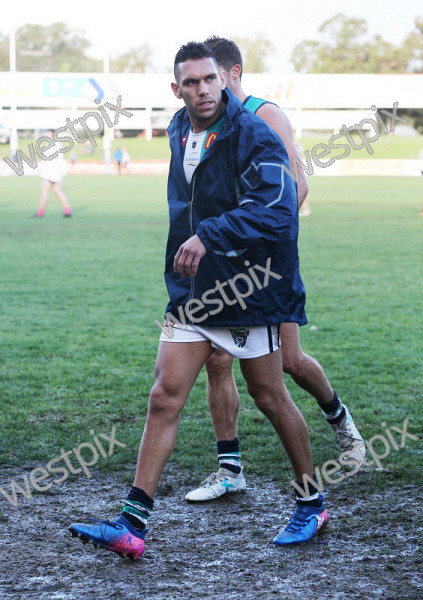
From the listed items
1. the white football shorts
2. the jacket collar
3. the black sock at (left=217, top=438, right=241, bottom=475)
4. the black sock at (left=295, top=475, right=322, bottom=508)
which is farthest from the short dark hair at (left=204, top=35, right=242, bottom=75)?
the black sock at (left=295, top=475, right=322, bottom=508)

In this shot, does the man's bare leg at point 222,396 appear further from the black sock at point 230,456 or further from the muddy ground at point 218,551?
the muddy ground at point 218,551

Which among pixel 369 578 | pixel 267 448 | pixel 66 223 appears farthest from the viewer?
pixel 66 223

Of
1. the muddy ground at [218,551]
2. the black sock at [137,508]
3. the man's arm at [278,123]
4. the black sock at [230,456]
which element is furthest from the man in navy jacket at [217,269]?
the black sock at [230,456]

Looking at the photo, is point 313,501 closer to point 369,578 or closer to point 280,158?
point 369,578

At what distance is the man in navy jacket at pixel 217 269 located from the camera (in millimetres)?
3289

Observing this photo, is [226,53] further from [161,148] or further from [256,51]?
[256,51]

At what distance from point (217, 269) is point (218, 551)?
1177 mm

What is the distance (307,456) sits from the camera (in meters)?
3.70

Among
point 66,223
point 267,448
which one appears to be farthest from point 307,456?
point 66,223

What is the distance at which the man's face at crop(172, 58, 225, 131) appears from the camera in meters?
3.39

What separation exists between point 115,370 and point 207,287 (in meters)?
3.57

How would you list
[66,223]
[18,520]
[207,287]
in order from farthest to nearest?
[66,223]
[18,520]
[207,287]

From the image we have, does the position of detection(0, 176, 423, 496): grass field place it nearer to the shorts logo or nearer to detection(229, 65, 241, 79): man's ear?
the shorts logo

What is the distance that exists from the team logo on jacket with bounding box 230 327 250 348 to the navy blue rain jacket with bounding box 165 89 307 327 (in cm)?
7
